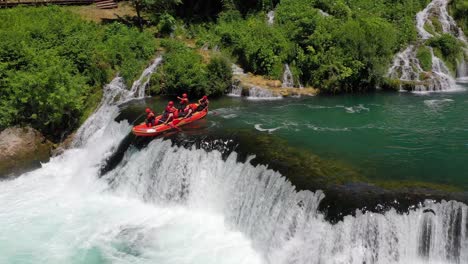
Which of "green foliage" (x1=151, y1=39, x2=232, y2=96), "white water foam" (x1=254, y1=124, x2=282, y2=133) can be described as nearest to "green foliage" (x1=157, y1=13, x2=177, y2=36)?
"green foliage" (x1=151, y1=39, x2=232, y2=96)

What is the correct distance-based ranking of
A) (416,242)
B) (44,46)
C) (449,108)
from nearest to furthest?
1. (416,242)
2. (449,108)
3. (44,46)

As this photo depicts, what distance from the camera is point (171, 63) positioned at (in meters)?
27.0

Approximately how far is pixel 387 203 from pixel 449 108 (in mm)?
11325

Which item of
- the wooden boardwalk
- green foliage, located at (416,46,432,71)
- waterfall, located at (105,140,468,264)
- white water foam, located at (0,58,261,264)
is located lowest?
white water foam, located at (0,58,261,264)

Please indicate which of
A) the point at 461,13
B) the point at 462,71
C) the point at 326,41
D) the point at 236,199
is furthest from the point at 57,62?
the point at 461,13

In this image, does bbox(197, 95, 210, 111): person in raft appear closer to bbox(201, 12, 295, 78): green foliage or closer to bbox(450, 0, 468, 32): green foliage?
bbox(201, 12, 295, 78): green foliage

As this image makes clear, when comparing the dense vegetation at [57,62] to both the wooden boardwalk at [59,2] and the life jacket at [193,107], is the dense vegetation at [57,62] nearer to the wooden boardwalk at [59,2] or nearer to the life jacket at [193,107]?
the wooden boardwalk at [59,2]

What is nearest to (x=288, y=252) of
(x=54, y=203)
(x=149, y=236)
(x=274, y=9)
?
(x=149, y=236)

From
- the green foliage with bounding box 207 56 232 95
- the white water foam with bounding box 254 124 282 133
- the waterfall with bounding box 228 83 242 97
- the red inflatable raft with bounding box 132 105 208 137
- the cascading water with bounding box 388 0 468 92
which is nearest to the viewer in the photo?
the red inflatable raft with bounding box 132 105 208 137

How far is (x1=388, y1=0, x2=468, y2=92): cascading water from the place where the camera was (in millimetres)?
26703

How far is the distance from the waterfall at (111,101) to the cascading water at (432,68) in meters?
13.8

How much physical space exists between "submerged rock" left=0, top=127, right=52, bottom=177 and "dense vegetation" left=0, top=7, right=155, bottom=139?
0.72 meters

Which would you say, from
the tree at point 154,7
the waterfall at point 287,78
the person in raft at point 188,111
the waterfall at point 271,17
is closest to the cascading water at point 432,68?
the waterfall at point 287,78

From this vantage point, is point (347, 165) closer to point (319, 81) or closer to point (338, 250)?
point (338, 250)
